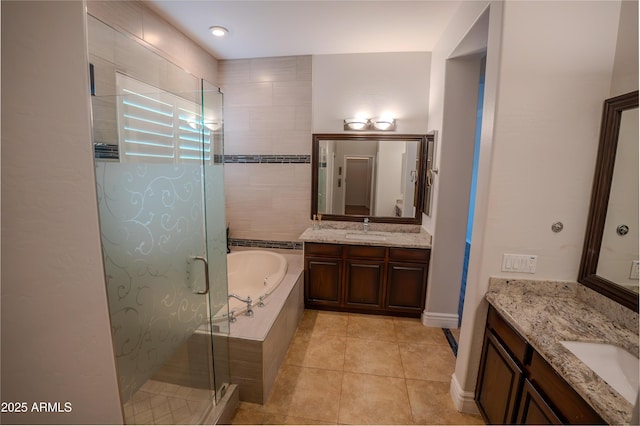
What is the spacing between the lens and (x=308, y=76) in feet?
10.4

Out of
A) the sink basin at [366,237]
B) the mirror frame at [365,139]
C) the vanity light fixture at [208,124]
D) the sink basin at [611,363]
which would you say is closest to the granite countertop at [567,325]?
the sink basin at [611,363]

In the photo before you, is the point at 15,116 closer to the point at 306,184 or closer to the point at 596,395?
the point at 596,395

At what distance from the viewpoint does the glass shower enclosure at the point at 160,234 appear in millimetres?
1102

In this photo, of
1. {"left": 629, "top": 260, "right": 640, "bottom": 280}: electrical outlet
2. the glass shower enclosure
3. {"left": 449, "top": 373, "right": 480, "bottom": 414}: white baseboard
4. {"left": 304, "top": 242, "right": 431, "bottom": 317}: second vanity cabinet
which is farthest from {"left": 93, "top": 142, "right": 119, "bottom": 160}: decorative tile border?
{"left": 449, "top": 373, "right": 480, "bottom": 414}: white baseboard

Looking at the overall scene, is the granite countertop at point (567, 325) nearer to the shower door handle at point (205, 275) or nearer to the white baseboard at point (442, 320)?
the white baseboard at point (442, 320)

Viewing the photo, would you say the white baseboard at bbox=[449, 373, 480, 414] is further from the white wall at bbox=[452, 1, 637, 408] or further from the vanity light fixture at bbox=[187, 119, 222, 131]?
the vanity light fixture at bbox=[187, 119, 222, 131]

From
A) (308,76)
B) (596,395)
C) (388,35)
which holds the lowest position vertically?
(596,395)

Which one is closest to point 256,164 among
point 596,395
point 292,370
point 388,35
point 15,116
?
point 388,35

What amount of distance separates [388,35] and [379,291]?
8.84ft

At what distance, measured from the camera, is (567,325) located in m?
1.25

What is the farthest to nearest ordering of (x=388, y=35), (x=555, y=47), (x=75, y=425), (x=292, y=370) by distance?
1. (x=388, y=35)
2. (x=292, y=370)
3. (x=555, y=47)
4. (x=75, y=425)

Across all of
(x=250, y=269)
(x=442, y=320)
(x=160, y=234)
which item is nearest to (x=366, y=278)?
(x=442, y=320)

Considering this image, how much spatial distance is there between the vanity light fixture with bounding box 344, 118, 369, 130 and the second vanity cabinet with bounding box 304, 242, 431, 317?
1440mm

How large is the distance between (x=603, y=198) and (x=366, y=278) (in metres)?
1.99
